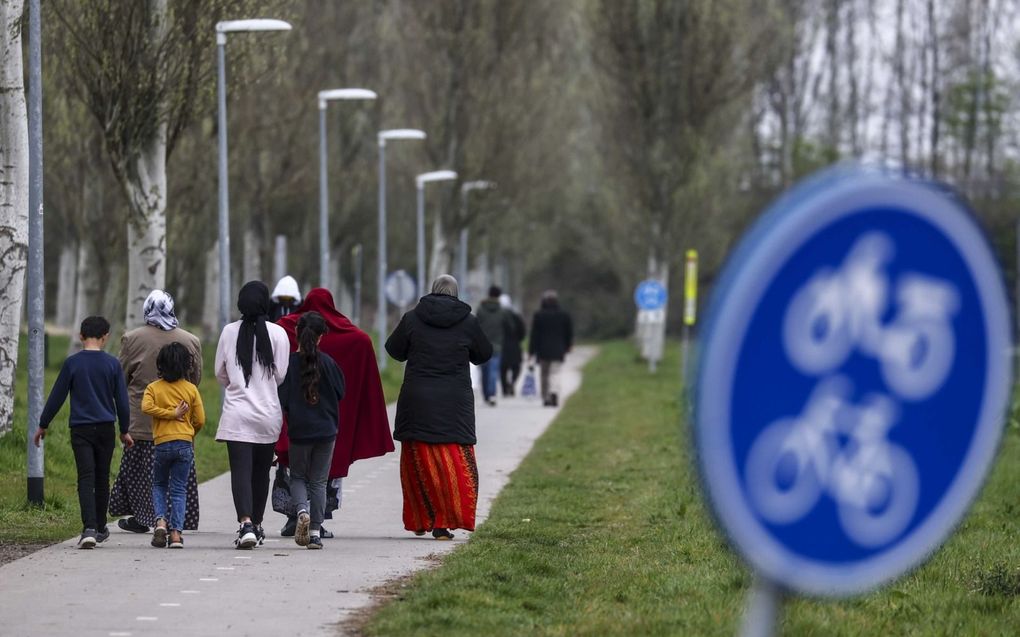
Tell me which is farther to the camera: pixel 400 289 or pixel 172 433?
pixel 400 289

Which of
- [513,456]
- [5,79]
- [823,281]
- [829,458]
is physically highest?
[5,79]

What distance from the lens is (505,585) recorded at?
9242 mm

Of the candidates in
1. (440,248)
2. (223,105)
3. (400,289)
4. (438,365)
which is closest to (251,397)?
(438,365)

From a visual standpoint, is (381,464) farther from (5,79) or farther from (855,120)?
(855,120)

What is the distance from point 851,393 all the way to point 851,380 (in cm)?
2

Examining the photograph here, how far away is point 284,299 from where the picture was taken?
12320mm

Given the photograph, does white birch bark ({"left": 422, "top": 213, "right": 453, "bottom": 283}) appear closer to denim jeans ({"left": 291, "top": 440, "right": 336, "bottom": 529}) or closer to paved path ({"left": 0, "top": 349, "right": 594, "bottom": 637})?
paved path ({"left": 0, "top": 349, "right": 594, "bottom": 637})

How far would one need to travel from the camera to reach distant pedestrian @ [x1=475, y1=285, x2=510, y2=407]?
92.8 ft

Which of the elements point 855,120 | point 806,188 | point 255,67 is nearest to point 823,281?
point 806,188

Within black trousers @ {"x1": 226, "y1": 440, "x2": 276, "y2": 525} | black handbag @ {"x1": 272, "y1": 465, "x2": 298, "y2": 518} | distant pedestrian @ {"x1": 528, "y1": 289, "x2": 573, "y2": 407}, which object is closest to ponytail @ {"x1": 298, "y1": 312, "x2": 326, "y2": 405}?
black trousers @ {"x1": 226, "y1": 440, "x2": 276, "y2": 525}

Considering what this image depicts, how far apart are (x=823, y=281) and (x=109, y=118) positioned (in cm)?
2058

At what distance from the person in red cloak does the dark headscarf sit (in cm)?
48

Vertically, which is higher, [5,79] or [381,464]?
[5,79]

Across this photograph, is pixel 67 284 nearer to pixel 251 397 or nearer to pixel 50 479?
pixel 50 479
